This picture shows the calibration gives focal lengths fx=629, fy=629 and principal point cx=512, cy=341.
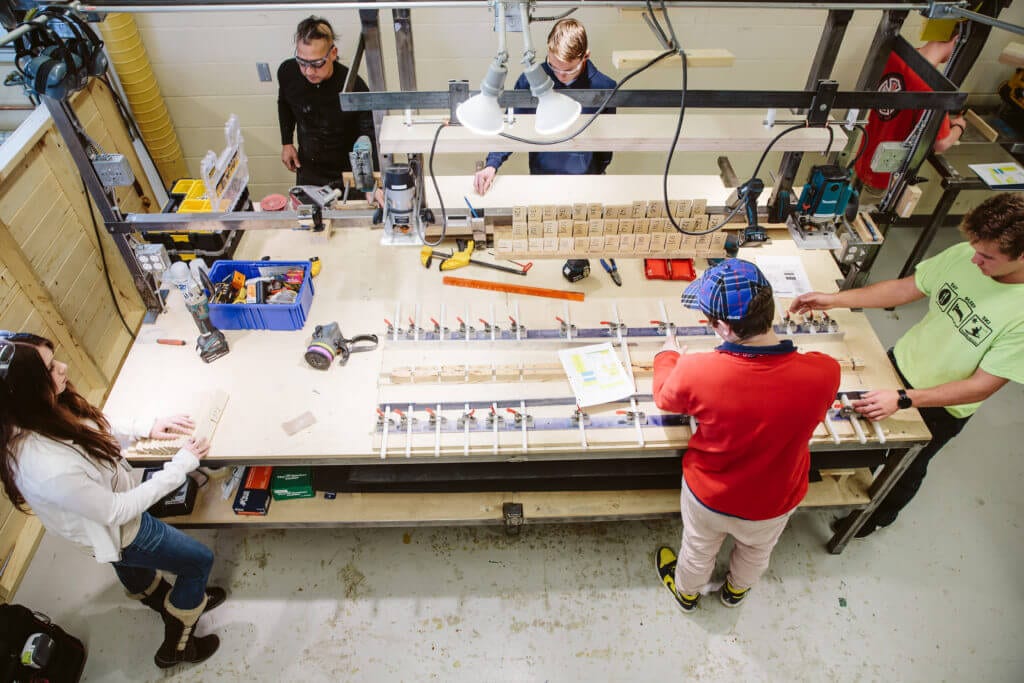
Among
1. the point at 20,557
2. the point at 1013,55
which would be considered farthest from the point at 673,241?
the point at 20,557

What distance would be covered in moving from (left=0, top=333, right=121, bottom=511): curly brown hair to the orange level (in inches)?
58.0

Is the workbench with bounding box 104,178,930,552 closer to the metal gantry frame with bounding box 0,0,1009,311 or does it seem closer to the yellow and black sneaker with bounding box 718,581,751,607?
the yellow and black sneaker with bounding box 718,581,751,607

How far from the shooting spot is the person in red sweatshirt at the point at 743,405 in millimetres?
1878

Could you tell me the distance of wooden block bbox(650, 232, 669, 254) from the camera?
2.64 m

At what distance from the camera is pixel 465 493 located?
8.91ft

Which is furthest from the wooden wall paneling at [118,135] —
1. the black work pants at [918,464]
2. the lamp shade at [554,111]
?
the black work pants at [918,464]

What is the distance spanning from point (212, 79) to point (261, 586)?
3.15 meters

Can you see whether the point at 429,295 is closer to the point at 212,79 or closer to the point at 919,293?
the point at 919,293

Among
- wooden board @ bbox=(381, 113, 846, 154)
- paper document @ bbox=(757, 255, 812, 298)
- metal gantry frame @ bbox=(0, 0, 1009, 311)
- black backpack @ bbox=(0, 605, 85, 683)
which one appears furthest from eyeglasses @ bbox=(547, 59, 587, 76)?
black backpack @ bbox=(0, 605, 85, 683)

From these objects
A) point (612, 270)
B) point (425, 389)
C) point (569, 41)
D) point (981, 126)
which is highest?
point (569, 41)

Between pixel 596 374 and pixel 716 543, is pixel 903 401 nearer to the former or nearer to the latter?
pixel 716 543

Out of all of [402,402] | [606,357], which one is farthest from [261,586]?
[606,357]

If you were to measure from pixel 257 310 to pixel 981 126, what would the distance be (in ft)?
13.7

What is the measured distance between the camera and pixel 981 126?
3736 millimetres
